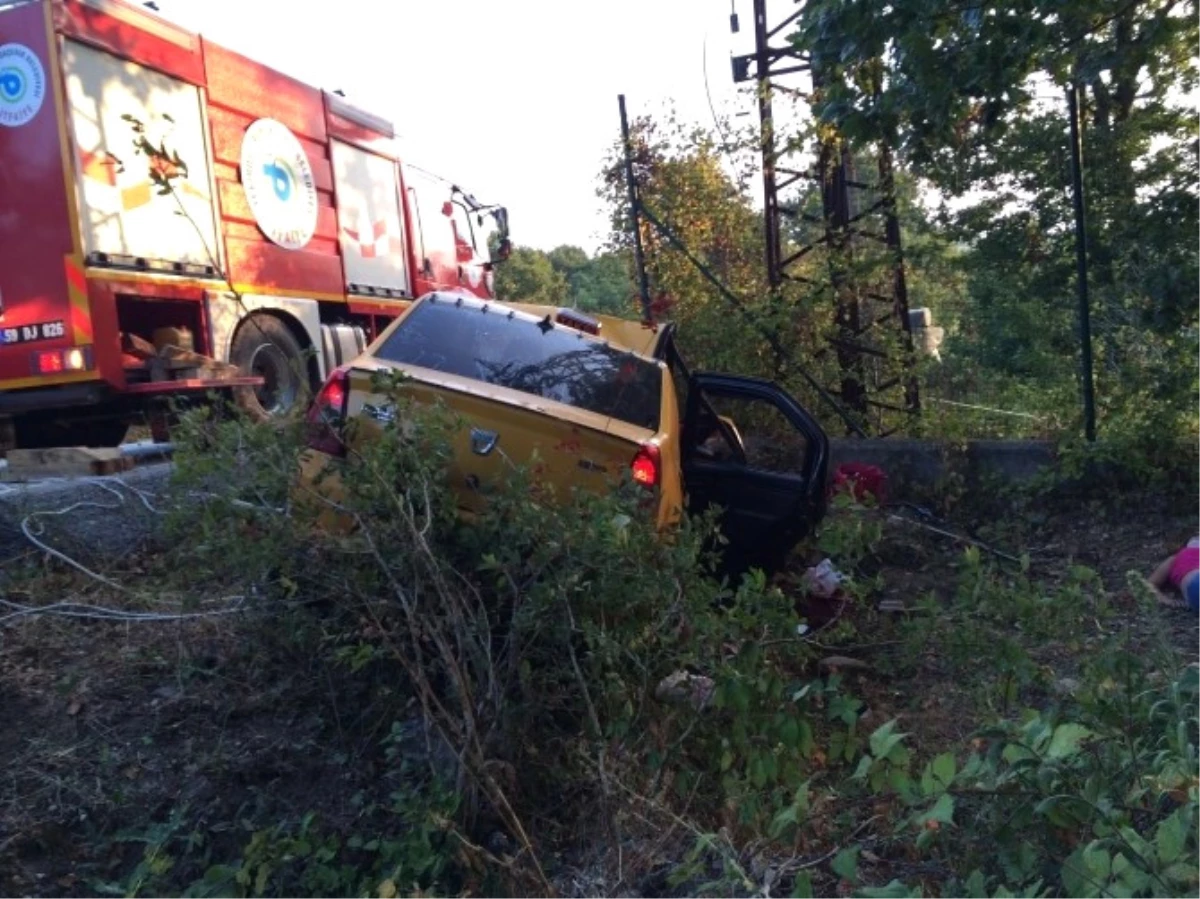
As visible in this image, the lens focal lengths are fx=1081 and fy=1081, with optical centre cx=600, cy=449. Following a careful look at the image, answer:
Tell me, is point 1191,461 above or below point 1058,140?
below

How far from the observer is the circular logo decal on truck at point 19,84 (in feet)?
23.5

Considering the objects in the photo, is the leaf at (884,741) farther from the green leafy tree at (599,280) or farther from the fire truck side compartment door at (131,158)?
the green leafy tree at (599,280)

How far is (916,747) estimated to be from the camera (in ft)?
12.3

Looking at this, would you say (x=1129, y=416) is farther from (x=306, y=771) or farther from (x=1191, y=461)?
(x=306, y=771)

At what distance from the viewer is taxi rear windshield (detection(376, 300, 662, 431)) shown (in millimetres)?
5148

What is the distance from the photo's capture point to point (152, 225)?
Answer: 784 centimetres

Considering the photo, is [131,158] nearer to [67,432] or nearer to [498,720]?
[67,432]

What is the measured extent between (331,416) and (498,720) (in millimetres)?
1723

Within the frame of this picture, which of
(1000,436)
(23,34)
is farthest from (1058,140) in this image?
(23,34)

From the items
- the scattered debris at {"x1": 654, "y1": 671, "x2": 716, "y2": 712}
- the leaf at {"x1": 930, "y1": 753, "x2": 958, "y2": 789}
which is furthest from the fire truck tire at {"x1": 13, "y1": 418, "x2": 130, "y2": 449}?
the leaf at {"x1": 930, "y1": 753, "x2": 958, "y2": 789}

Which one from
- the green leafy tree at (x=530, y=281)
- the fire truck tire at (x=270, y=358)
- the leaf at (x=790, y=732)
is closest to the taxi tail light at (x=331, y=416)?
the leaf at (x=790, y=732)

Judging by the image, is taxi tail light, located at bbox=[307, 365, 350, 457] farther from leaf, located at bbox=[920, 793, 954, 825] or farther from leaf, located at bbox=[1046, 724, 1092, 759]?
leaf, located at bbox=[1046, 724, 1092, 759]

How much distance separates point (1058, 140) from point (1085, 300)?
3.49 metres

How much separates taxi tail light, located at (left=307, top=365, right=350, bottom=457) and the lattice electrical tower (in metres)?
6.43
